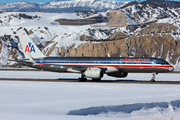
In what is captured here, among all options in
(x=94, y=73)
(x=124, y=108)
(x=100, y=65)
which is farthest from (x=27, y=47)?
(x=124, y=108)

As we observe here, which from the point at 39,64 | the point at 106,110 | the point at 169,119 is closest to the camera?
the point at 169,119

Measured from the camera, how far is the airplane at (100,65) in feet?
131

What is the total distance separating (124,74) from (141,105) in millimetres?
22278

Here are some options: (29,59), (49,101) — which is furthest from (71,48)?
(49,101)

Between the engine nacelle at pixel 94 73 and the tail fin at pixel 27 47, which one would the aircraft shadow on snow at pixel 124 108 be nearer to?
the engine nacelle at pixel 94 73

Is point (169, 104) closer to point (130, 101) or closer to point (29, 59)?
point (130, 101)

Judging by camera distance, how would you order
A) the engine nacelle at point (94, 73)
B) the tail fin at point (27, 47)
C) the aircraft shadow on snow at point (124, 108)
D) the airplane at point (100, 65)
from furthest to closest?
the tail fin at point (27, 47)
the airplane at point (100, 65)
the engine nacelle at point (94, 73)
the aircraft shadow on snow at point (124, 108)

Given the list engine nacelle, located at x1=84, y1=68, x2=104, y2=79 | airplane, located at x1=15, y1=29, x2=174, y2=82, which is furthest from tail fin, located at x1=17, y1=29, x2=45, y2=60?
engine nacelle, located at x1=84, y1=68, x2=104, y2=79

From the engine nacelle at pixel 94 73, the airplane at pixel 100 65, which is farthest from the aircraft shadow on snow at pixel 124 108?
the airplane at pixel 100 65

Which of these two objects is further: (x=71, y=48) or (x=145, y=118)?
(x=71, y=48)

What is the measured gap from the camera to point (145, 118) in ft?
58.1

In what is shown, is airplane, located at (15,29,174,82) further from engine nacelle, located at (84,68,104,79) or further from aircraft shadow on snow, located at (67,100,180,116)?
aircraft shadow on snow, located at (67,100,180,116)

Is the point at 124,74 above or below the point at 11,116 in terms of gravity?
below

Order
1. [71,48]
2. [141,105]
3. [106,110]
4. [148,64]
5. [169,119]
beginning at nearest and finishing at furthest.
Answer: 1. [169,119]
2. [106,110]
3. [141,105]
4. [148,64]
5. [71,48]
